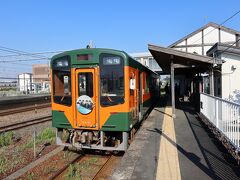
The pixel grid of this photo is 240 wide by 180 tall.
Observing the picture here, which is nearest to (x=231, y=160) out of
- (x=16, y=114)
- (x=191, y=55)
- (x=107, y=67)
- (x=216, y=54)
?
(x=107, y=67)

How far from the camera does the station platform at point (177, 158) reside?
516cm

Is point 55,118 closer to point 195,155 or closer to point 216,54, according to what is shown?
point 195,155

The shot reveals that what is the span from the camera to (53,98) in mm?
7738

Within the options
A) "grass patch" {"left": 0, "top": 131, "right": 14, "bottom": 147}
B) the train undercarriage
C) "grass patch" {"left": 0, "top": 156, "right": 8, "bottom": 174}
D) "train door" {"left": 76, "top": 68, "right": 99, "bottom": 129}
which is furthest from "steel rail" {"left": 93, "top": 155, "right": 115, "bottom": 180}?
"grass patch" {"left": 0, "top": 131, "right": 14, "bottom": 147}

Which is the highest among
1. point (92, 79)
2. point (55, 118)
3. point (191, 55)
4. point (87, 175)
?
point (191, 55)

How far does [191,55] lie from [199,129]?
11.3 ft

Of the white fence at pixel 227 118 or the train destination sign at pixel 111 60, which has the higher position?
the train destination sign at pixel 111 60

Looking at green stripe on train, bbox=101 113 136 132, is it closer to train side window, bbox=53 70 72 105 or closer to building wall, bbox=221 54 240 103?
train side window, bbox=53 70 72 105

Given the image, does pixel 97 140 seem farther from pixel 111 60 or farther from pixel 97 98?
pixel 111 60

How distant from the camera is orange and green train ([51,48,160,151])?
6.99m

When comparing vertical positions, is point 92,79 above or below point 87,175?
above

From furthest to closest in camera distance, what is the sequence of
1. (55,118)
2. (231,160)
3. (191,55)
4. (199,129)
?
(191,55), (199,129), (55,118), (231,160)

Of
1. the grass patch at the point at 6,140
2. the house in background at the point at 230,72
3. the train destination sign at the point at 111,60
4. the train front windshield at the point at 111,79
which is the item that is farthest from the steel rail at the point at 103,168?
the house in background at the point at 230,72

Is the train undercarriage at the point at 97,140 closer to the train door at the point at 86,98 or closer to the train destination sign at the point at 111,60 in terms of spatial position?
the train door at the point at 86,98
